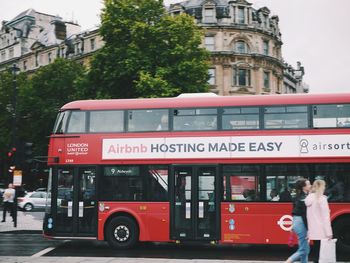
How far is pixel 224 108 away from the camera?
1364cm

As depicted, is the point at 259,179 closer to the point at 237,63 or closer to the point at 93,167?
the point at 93,167

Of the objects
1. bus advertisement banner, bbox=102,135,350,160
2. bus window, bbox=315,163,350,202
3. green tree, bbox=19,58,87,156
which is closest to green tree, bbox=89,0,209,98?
green tree, bbox=19,58,87,156

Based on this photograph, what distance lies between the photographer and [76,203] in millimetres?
14141

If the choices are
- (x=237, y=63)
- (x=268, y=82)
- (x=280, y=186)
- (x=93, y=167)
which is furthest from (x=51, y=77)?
(x=280, y=186)

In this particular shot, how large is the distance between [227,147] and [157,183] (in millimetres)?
2300

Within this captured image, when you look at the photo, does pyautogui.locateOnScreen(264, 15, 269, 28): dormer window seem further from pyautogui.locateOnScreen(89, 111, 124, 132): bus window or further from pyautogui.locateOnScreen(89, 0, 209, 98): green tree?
pyautogui.locateOnScreen(89, 111, 124, 132): bus window

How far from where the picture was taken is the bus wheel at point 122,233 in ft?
45.5

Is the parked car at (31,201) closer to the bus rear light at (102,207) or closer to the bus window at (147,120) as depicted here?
the bus rear light at (102,207)

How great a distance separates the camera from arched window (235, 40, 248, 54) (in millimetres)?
47406

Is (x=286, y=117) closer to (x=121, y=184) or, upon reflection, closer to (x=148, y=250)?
(x=121, y=184)

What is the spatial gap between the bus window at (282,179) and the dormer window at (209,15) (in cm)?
3655

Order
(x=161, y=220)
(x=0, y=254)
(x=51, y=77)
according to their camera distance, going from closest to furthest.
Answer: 1. (x=0, y=254)
2. (x=161, y=220)
3. (x=51, y=77)

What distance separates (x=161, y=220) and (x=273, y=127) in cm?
416

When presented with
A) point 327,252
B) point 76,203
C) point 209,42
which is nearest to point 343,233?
point 327,252
